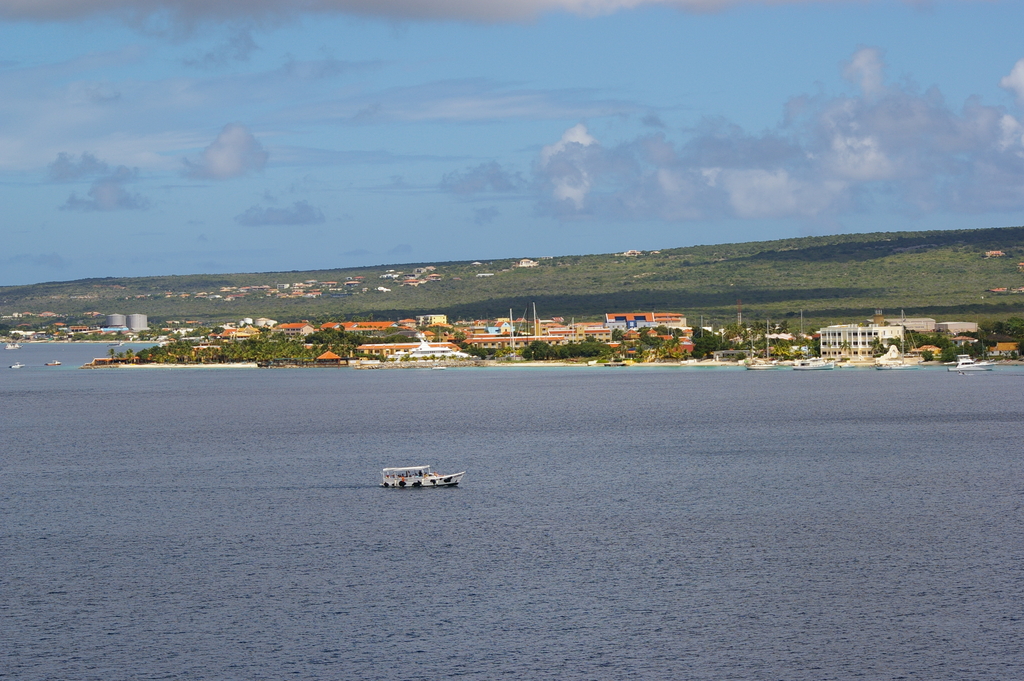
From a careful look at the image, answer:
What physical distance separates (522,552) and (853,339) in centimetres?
12153

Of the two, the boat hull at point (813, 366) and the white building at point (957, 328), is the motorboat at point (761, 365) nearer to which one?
the boat hull at point (813, 366)

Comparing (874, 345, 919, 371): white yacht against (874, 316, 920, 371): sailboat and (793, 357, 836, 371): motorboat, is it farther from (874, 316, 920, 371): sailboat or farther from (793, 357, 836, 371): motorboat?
(793, 357, 836, 371): motorboat

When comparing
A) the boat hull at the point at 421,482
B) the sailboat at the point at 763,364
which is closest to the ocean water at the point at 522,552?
the boat hull at the point at 421,482

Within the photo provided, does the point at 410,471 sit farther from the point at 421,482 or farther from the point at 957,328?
the point at 957,328

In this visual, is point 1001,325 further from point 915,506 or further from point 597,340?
point 915,506

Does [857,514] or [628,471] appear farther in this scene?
[628,471]

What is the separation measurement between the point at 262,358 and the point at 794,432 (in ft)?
360

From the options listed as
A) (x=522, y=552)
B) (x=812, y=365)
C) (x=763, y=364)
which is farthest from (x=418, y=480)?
(x=812, y=365)

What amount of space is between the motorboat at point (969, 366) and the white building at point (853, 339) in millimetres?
16841

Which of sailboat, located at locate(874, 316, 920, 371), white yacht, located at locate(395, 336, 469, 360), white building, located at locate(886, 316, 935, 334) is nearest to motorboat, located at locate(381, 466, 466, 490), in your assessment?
sailboat, located at locate(874, 316, 920, 371)

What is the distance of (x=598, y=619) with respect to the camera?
1163 inches

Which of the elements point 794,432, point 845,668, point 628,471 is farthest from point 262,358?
point 845,668

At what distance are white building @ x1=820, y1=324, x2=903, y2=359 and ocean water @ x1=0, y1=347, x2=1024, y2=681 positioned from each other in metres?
77.8

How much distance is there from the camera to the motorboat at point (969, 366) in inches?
5037
